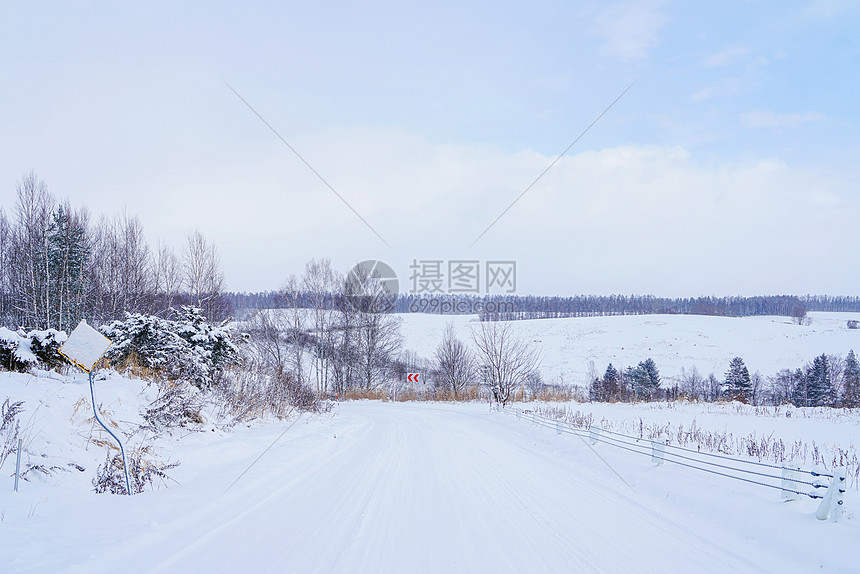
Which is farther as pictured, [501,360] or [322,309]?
[322,309]

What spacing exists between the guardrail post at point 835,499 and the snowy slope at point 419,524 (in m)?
0.18

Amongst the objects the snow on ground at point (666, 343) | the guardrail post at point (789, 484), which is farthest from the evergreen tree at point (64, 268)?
the guardrail post at point (789, 484)

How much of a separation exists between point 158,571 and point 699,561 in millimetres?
4582

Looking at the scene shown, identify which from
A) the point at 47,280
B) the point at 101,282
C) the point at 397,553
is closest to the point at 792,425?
the point at 397,553

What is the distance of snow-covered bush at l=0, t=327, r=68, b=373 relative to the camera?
9953mm

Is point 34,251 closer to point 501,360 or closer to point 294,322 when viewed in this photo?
point 294,322

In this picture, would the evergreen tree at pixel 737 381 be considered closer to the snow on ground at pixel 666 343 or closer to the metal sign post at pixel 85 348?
the snow on ground at pixel 666 343

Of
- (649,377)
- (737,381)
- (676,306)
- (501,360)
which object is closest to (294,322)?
(501,360)

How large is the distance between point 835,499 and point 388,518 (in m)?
4.66

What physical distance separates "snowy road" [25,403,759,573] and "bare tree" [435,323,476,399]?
3625 cm

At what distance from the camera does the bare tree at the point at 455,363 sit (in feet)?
147

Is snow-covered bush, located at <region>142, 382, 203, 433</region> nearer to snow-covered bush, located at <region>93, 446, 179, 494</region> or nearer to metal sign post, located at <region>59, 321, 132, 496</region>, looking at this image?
snow-covered bush, located at <region>93, 446, 179, 494</region>

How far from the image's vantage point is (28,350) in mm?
10273

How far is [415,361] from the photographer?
210 ft
